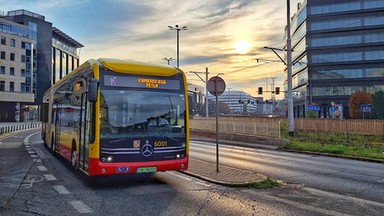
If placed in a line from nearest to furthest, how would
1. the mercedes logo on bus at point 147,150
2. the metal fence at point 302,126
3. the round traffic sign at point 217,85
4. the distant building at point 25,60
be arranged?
the mercedes logo on bus at point 147,150, the round traffic sign at point 217,85, the metal fence at point 302,126, the distant building at point 25,60

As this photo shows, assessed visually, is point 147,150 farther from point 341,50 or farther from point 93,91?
point 341,50

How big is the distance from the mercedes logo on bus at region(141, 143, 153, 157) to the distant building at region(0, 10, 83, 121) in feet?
254

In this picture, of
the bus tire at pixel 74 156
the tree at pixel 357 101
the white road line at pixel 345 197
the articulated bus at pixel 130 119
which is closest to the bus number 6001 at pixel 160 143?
the articulated bus at pixel 130 119

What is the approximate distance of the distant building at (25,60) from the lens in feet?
256

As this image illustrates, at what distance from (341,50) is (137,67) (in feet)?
268

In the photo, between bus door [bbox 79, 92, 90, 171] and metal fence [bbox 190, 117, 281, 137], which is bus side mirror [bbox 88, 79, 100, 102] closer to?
bus door [bbox 79, 92, 90, 171]

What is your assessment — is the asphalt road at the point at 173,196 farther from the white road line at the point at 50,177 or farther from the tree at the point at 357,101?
the tree at the point at 357,101

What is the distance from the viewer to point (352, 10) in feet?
267

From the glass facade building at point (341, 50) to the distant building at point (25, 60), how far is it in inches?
2305

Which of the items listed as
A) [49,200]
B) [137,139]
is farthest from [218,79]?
[49,200]

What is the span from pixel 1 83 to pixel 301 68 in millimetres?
65286

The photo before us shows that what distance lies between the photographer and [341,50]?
8325 cm

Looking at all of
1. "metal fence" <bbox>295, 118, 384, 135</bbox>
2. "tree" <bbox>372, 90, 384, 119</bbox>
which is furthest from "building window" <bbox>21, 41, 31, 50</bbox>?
"tree" <bbox>372, 90, 384, 119</bbox>

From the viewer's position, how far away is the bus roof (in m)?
9.34
